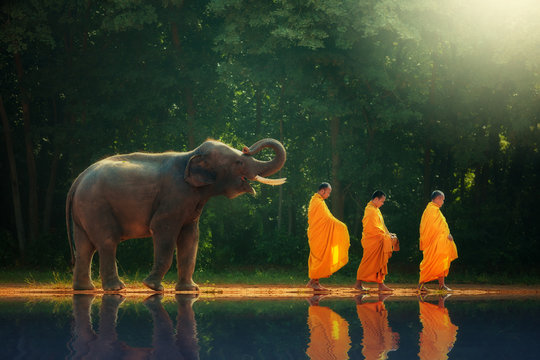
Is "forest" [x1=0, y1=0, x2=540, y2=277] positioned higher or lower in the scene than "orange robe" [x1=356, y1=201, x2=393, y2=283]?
higher

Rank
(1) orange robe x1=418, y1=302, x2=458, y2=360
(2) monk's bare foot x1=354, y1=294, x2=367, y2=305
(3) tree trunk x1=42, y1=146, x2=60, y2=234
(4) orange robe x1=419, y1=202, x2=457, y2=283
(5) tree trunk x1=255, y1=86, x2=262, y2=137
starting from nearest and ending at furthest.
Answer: (1) orange robe x1=418, y1=302, x2=458, y2=360 < (2) monk's bare foot x1=354, y1=294, x2=367, y2=305 < (4) orange robe x1=419, y1=202, x2=457, y2=283 < (3) tree trunk x1=42, y1=146, x2=60, y2=234 < (5) tree trunk x1=255, y1=86, x2=262, y2=137

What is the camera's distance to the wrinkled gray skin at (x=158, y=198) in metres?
14.9

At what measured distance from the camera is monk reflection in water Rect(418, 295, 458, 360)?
8.06 metres

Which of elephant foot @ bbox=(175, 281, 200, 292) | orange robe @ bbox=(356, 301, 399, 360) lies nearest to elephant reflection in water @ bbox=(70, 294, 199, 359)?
orange robe @ bbox=(356, 301, 399, 360)

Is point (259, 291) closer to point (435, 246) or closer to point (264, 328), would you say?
point (435, 246)

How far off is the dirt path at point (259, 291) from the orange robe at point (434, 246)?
0.40 m

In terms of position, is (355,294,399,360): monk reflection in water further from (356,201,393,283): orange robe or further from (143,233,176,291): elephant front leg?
(143,233,176,291): elephant front leg

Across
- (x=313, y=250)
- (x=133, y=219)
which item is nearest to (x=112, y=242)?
(x=133, y=219)

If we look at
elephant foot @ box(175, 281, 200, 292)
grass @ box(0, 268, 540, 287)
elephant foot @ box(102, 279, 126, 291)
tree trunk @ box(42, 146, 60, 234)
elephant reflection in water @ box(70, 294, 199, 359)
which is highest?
tree trunk @ box(42, 146, 60, 234)

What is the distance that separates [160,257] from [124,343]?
656 cm

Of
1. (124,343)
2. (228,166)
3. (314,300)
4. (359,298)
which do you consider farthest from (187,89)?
(124,343)

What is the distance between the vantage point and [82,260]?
15445 mm

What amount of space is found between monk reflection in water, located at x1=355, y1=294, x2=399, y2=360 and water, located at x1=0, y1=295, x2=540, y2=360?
0.4 inches

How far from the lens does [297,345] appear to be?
8430 millimetres
